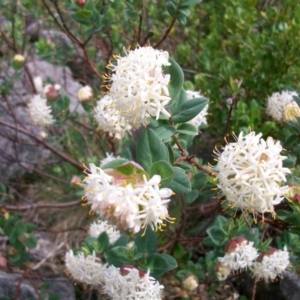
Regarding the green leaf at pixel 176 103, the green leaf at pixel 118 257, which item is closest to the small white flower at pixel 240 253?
the green leaf at pixel 118 257

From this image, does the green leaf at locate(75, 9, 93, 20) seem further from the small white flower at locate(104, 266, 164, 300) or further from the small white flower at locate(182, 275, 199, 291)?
the small white flower at locate(182, 275, 199, 291)

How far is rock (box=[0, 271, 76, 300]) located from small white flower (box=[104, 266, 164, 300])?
0.98 meters

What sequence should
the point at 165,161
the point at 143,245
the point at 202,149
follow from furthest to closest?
the point at 202,149 → the point at 143,245 → the point at 165,161

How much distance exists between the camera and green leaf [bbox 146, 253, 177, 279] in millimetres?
1479

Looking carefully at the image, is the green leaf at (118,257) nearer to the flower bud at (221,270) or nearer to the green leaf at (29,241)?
the flower bud at (221,270)

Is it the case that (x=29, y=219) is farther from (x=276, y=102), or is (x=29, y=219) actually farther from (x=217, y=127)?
(x=276, y=102)

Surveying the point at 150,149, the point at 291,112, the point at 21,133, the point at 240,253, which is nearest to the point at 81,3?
the point at 150,149

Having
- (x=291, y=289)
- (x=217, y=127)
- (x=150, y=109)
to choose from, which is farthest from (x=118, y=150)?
(x=150, y=109)

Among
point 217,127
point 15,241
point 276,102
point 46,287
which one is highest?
point 217,127

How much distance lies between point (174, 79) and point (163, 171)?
0.95ft

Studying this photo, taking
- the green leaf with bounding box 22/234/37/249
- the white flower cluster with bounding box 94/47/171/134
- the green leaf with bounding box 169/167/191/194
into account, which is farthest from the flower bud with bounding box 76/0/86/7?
the green leaf with bounding box 22/234/37/249

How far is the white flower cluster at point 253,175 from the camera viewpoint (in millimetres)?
1129

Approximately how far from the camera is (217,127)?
2.62m

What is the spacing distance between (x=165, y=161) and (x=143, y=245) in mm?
489
